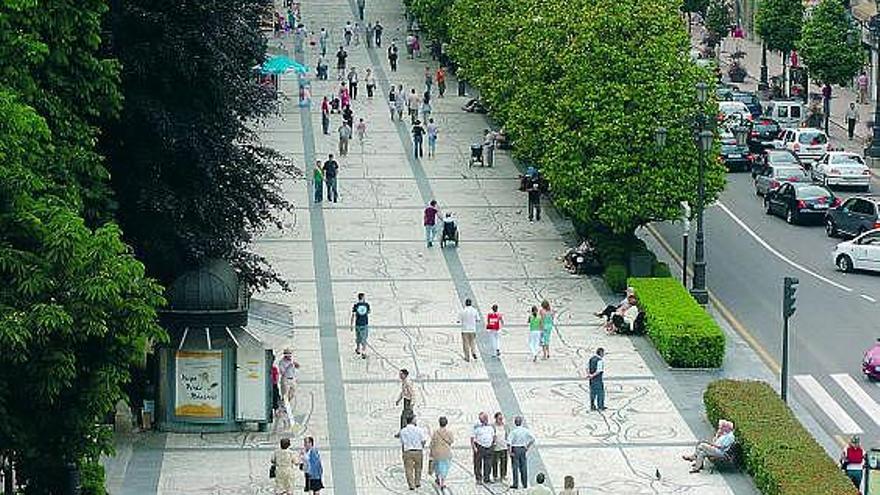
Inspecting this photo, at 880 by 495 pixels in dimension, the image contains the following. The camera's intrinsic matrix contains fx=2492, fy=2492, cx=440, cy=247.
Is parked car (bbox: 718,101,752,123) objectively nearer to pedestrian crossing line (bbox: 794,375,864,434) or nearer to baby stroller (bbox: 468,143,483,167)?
baby stroller (bbox: 468,143,483,167)

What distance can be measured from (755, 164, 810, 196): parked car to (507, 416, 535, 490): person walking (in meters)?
34.3

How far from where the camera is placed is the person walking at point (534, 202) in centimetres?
7638

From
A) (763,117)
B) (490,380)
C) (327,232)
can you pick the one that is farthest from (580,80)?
(763,117)

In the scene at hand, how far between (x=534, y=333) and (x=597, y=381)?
448 centimetres

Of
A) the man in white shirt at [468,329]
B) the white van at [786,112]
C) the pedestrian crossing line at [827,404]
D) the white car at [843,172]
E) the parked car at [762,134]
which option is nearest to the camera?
the pedestrian crossing line at [827,404]

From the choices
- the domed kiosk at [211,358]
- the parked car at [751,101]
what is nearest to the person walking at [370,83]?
the parked car at [751,101]

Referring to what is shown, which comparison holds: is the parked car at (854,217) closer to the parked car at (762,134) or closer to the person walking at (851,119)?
the parked car at (762,134)

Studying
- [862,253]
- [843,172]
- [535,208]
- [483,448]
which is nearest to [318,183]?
[535,208]

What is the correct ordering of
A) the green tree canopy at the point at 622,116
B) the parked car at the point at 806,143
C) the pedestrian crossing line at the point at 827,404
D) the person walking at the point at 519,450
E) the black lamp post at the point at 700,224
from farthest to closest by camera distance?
the parked car at the point at 806,143
the green tree canopy at the point at 622,116
the black lamp post at the point at 700,224
the pedestrian crossing line at the point at 827,404
the person walking at the point at 519,450

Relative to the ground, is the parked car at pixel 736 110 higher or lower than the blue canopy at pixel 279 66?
lower

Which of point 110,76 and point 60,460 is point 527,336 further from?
point 60,460

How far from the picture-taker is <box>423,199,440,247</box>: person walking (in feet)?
237

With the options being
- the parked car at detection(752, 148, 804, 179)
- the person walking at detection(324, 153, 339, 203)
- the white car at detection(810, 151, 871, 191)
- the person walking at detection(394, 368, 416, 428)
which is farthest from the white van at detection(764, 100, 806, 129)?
the person walking at detection(394, 368, 416, 428)

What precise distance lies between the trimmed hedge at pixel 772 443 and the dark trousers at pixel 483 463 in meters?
5.16
